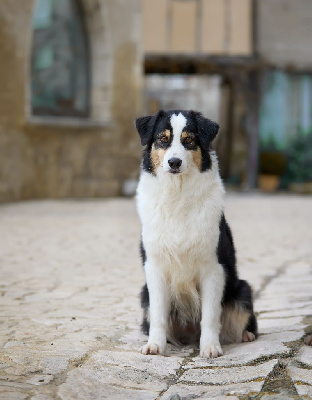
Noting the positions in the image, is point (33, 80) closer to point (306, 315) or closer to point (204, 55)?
point (204, 55)

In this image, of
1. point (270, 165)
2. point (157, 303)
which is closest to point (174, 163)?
point (157, 303)

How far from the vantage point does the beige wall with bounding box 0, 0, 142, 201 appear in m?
13.2

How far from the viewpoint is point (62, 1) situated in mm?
14453

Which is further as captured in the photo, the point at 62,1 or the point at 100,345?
the point at 62,1

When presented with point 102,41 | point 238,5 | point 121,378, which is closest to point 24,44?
point 102,41

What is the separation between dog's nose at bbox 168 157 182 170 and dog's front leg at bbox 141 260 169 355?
0.56 m

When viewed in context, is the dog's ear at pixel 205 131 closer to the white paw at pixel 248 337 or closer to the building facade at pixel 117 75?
the white paw at pixel 248 337

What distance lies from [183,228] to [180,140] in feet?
1.60

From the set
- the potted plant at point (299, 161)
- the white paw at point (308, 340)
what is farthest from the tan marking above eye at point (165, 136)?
the potted plant at point (299, 161)

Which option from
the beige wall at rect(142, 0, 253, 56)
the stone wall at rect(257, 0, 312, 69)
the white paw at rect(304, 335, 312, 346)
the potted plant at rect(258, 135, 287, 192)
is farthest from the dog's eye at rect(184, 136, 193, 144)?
the potted plant at rect(258, 135, 287, 192)

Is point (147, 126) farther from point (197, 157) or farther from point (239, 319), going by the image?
point (239, 319)

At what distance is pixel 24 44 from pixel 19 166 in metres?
2.27

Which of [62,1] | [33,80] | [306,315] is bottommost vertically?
[306,315]

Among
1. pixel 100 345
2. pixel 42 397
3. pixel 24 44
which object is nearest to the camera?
pixel 42 397
